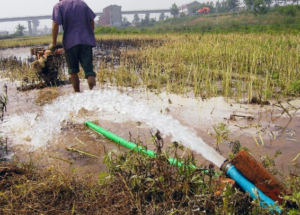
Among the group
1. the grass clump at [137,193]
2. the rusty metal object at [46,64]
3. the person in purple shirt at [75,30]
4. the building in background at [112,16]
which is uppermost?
the building in background at [112,16]

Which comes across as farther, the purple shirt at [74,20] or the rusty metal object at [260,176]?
the purple shirt at [74,20]

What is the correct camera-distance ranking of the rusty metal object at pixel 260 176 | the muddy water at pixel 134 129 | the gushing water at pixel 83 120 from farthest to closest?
the gushing water at pixel 83 120 → the muddy water at pixel 134 129 → the rusty metal object at pixel 260 176

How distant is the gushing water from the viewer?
324 centimetres

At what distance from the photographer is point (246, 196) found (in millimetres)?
1621

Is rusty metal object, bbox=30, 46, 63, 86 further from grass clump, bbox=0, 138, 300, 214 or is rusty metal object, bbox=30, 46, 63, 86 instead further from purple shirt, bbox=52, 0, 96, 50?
grass clump, bbox=0, 138, 300, 214

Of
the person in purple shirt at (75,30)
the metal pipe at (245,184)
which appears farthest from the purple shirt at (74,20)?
the metal pipe at (245,184)

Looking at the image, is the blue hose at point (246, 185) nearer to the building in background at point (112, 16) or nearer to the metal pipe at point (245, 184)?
the metal pipe at point (245, 184)

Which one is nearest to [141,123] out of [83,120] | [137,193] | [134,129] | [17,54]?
[134,129]

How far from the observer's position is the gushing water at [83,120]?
324 cm

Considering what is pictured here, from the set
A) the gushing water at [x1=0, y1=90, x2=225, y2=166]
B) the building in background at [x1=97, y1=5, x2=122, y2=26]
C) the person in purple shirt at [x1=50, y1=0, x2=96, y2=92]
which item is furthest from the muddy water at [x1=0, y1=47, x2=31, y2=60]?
the building in background at [x1=97, y1=5, x2=122, y2=26]

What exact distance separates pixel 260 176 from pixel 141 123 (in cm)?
211

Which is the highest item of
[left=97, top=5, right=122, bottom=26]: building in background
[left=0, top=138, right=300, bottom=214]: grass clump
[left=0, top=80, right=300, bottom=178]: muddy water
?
[left=97, top=5, right=122, bottom=26]: building in background

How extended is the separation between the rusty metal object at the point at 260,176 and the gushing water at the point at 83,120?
0.54 meters

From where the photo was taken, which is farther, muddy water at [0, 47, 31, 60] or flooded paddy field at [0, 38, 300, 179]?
muddy water at [0, 47, 31, 60]
